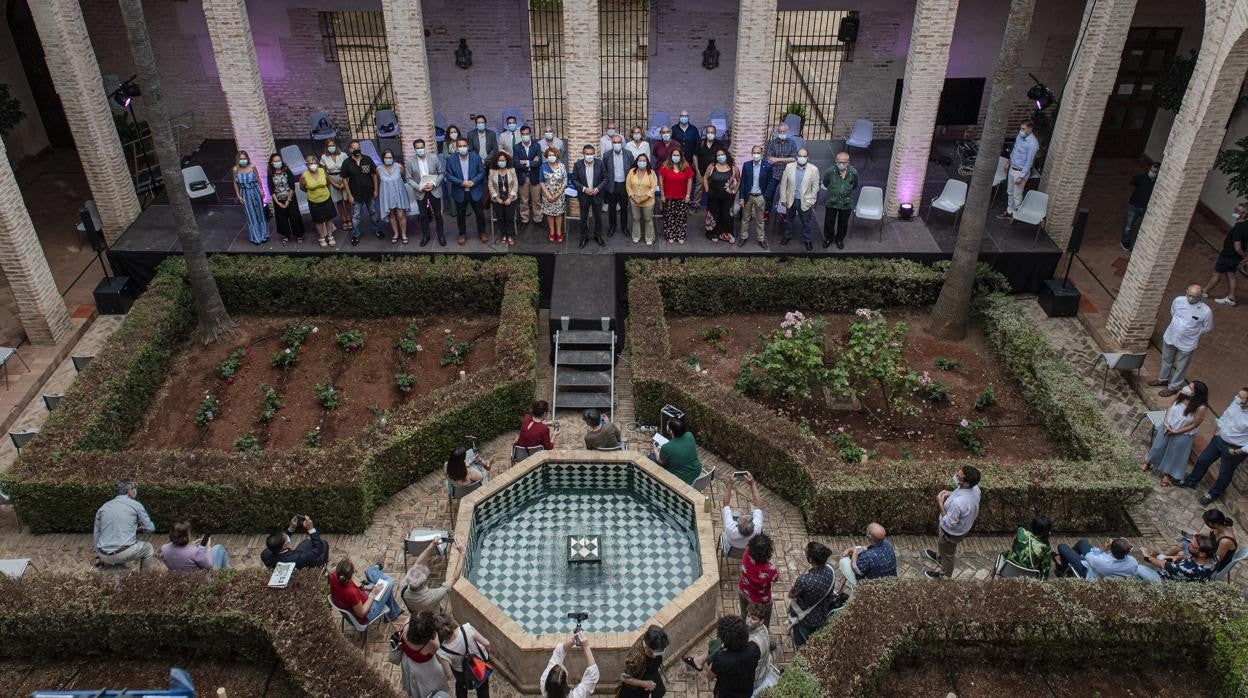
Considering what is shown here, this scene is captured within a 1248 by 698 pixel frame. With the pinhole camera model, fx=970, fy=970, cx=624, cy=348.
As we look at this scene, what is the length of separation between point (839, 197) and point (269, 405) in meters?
8.51

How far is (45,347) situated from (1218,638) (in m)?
14.8

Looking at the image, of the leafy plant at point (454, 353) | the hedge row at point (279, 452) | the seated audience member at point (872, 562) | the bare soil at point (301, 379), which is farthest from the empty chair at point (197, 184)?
the seated audience member at point (872, 562)

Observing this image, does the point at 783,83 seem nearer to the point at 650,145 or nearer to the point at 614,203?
the point at 650,145

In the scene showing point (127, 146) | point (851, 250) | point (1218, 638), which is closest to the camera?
point (1218, 638)

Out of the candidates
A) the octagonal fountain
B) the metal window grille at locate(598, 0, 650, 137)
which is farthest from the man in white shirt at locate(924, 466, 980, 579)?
the metal window grille at locate(598, 0, 650, 137)

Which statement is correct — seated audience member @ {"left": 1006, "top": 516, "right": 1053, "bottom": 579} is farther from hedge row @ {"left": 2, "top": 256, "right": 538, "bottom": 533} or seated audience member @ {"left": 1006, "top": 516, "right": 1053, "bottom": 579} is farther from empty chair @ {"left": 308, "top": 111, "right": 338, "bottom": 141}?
empty chair @ {"left": 308, "top": 111, "right": 338, "bottom": 141}

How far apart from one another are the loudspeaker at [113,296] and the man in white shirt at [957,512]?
11.8m

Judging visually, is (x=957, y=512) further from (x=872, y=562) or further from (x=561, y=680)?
(x=561, y=680)

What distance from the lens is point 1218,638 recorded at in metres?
8.79

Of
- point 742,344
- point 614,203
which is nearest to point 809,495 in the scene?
point 742,344

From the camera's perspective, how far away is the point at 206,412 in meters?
12.2

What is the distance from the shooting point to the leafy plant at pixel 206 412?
1218 centimetres

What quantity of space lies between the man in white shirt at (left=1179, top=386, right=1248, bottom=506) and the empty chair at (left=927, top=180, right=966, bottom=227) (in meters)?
5.47

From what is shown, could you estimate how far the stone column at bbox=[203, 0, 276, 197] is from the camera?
14445mm
